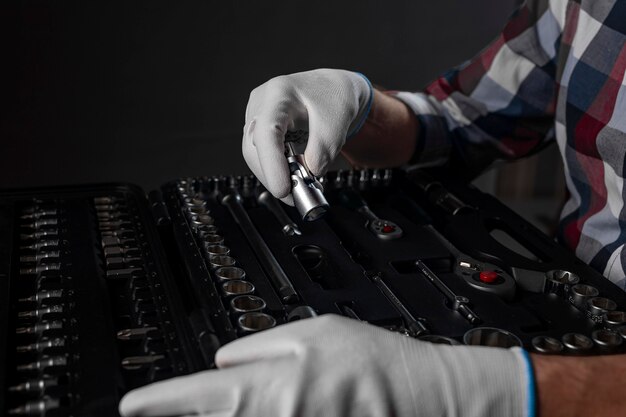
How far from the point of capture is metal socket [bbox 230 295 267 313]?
0.74 metres

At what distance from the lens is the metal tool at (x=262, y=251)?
0.78m

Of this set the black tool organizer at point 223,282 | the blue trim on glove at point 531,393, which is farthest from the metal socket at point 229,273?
the blue trim on glove at point 531,393

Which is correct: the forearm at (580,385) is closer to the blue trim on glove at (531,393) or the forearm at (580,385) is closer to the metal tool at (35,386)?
the blue trim on glove at (531,393)

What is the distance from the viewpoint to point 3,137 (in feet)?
5.28

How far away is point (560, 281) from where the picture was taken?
0.84 m

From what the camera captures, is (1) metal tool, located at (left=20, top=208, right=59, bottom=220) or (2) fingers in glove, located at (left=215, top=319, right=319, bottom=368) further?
(1) metal tool, located at (left=20, top=208, right=59, bottom=220)

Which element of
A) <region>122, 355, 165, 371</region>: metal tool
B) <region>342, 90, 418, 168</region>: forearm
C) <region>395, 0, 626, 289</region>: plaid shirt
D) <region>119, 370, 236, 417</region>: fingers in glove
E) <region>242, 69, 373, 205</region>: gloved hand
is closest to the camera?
<region>119, 370, 236, 417</region>: fingers in glove

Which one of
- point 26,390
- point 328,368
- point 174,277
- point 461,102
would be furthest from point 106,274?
point 461,102

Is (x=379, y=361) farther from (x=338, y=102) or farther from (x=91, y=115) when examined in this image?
(x=91, y=115)

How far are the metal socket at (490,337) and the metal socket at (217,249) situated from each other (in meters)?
0.28

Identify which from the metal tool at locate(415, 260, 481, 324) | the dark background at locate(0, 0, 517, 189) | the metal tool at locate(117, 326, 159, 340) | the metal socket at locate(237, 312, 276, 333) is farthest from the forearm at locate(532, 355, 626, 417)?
the dark background at locate(0, 0, 517, 189)

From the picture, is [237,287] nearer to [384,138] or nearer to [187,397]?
[187,397]

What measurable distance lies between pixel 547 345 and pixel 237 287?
0.30 m

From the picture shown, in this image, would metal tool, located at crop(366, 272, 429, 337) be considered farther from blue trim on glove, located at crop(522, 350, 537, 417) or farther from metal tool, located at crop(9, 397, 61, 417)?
metal tool, located at crop(9, 397, 61, 417)
